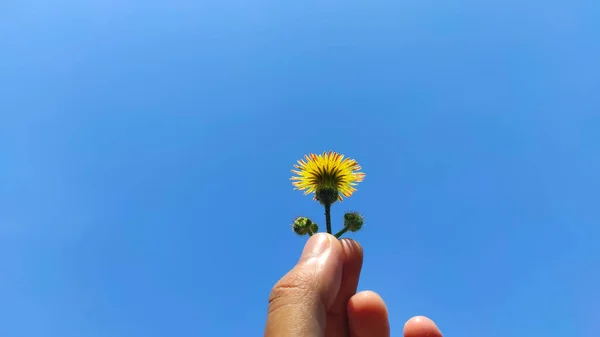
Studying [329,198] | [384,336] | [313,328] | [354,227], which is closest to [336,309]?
[384,336]

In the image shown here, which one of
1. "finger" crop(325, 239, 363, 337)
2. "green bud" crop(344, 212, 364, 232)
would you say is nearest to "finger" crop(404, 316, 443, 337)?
"finger" crop(325, 239, 363, 337)

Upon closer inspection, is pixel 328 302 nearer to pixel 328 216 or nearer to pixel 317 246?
pixel 317 246

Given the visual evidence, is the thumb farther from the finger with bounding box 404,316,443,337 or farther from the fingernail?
the finger with bounding box 404,316,443,337

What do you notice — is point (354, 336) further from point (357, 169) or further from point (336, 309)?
point (357, 169)

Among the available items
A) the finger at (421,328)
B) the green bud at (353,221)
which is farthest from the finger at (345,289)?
the green bud at (353,221)

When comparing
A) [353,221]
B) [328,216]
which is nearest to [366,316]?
[328,216]

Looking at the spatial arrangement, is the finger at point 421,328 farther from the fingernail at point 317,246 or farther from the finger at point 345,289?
the fingernail at point 317,246
